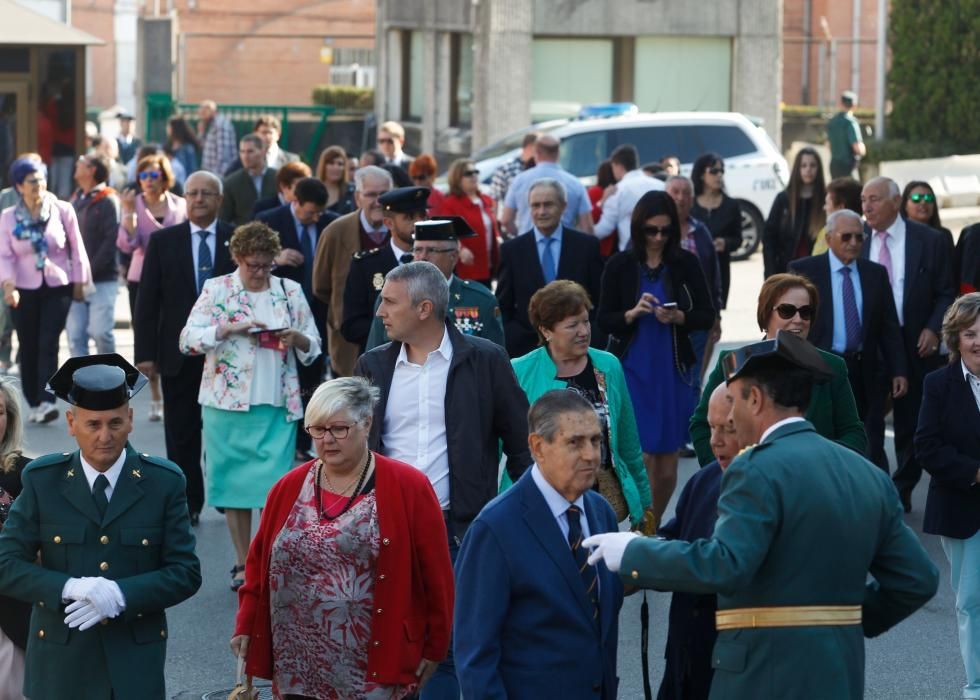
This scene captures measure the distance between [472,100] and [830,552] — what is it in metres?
27.8

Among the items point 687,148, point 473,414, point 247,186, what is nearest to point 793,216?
point 247,186

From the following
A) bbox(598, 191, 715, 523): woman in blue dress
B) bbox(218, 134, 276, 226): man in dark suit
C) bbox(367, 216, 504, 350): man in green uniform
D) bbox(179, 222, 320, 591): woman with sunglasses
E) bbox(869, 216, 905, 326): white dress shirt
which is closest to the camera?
bbox(367, 216, 504, 350): man in green uniform

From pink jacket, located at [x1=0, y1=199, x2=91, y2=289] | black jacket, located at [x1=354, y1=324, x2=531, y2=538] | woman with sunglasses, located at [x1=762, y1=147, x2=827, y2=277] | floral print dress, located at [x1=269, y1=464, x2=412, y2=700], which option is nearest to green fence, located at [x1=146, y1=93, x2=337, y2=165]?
pink jacket, located at [x1=0, y1=199, x2=91, y2=289]

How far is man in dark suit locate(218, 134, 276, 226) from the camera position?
578 inches

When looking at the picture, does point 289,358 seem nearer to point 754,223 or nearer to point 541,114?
point 754,223

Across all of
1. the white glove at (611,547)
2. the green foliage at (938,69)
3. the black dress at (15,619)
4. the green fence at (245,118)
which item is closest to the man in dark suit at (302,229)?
the black dress at (15,619)

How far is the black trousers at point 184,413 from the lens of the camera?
10484 mm

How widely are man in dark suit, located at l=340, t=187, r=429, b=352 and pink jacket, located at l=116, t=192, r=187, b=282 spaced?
13.9ft

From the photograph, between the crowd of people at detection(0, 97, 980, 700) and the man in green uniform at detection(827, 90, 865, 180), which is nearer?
the crowd of people at detection(0, 97, 980, 700)

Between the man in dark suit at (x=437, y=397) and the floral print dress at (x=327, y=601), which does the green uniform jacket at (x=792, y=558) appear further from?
the man in dark suit at (x=437, y=397)

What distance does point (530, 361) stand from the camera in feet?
26.2

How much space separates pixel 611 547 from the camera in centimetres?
491

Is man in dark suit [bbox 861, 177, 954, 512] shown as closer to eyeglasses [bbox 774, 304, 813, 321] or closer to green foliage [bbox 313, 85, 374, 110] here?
eyeglasses [bbox 774, 304, 813, 321]

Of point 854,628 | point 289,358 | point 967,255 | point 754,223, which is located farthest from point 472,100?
point 854,628
